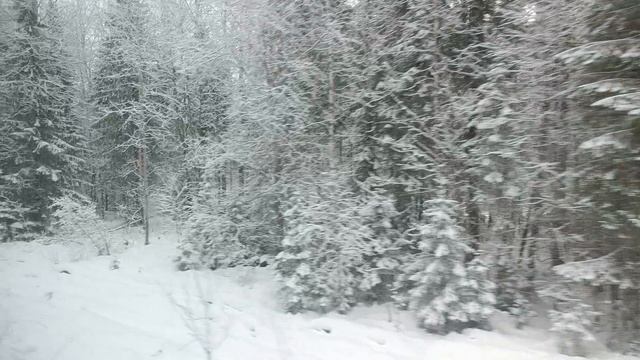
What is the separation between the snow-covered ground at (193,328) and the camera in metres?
6.00

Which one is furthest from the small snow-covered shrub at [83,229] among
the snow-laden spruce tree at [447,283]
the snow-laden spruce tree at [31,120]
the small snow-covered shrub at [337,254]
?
the snow-laden spruce tree at [447,283]

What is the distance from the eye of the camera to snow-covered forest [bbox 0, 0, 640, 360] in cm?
620

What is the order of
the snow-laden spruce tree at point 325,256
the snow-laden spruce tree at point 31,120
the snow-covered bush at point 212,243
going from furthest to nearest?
the snow-laden spruce tree at point 31,120, the snow-covered bush at point 212,243, the snow-laden spruce tree at point 325,256

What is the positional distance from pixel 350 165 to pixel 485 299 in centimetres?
425

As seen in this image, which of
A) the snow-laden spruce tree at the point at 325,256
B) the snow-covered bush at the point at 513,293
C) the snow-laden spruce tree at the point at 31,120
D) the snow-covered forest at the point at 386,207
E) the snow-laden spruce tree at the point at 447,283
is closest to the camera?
the snow-covered forest at the point at 386,207

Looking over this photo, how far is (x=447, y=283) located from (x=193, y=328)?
3.88 metres

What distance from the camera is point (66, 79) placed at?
2331 cm

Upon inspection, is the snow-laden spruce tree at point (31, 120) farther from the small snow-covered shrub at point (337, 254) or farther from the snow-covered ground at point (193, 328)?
the small snow-covered shrub at point (337, 254)

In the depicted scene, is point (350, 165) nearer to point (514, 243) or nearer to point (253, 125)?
point (253, 125)

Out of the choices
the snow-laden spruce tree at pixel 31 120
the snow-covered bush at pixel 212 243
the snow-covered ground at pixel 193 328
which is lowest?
the snow-covered ground at pixel 193 328

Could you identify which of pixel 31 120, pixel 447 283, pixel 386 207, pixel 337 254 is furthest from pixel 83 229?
pixel 447 283

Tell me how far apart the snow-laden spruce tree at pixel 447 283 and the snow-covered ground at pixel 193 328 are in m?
0.29

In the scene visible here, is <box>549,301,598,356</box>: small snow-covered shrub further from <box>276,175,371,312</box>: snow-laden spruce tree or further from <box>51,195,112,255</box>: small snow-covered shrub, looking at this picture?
<box>51,195,112,255</box>: small snow-covered shrub

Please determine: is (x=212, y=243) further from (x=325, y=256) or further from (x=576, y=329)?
(x=576, y=329)
